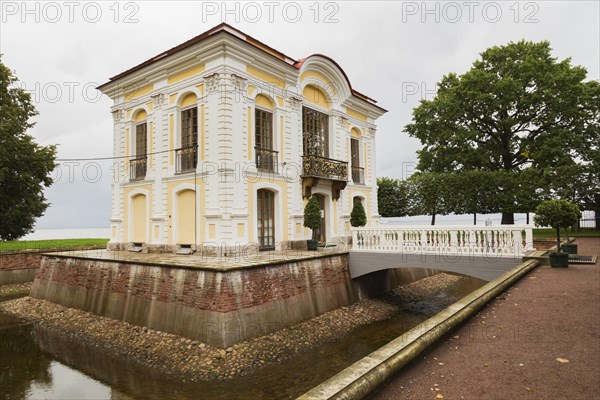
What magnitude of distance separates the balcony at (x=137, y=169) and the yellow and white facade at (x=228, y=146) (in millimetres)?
57

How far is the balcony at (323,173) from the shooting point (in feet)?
53.4

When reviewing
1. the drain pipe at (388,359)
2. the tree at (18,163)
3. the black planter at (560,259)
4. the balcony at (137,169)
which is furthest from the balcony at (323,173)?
the tree at (18,163)

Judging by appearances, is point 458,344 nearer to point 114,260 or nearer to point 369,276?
point 369,276

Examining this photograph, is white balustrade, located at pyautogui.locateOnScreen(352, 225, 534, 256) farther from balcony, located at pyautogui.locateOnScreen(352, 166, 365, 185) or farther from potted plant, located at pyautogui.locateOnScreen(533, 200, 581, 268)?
balcony, located at pyautogui.locateOnScreen(352, 166, 365, 185)

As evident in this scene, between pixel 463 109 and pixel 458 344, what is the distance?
2391 centimetres

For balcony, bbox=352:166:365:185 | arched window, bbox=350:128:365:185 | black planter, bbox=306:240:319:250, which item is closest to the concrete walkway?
black planter, bbox=306:240:319:250

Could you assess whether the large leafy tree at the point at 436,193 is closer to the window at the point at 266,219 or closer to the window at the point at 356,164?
the window at the point at 356,164

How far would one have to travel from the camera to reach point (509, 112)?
2470 centimetres

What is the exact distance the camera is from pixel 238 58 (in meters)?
13.8

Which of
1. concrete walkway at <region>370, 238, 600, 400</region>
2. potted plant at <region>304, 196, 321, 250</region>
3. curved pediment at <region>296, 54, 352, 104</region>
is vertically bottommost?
concrete walkway at <region>370, 238, 600, 400</region>

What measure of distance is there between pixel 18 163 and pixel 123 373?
19521 millimetres

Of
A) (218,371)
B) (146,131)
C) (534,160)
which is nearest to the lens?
(218,371)

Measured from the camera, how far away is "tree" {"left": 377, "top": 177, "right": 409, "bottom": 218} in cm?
3034

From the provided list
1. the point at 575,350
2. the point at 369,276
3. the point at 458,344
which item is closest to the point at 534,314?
the point at 575,350
